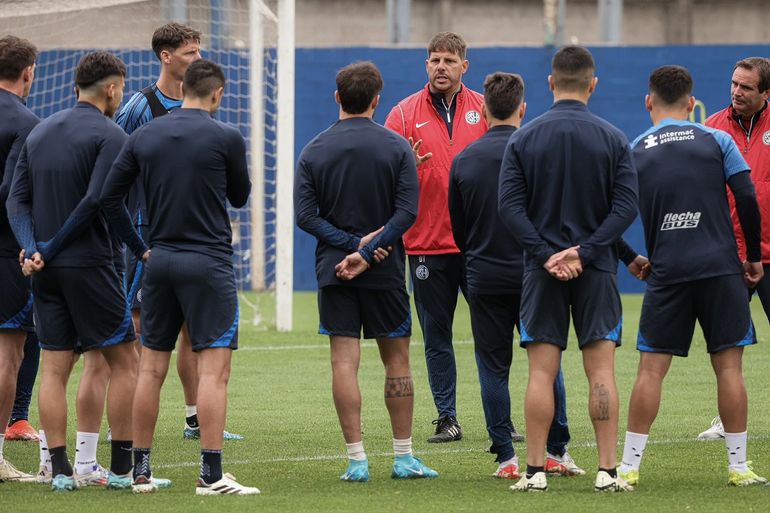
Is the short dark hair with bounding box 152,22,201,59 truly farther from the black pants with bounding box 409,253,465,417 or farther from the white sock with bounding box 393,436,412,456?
the white sock with bounding box 393,436,412,456

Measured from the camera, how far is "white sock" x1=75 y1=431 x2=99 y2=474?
6477mm

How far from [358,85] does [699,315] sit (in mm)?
1952

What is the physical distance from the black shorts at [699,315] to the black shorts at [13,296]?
3115 millimetres

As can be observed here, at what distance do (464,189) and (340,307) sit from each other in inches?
33.6

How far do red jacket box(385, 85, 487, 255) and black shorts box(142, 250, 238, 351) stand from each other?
2046 mm

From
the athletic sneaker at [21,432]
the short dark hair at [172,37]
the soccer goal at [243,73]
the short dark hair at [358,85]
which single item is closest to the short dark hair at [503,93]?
the short dark hair at [358,85]

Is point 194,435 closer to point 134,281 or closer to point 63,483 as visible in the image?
point 134,281

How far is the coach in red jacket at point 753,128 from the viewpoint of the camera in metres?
7.51

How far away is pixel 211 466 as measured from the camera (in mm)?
6141

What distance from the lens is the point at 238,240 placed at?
17.8m

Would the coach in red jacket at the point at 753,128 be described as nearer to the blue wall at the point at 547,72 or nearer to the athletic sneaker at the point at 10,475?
the athletic sneaker at the point at 10,475

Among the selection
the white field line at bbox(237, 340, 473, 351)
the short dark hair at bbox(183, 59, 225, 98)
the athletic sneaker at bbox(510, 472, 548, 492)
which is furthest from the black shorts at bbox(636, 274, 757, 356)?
the white field line at bbox(237, 340, 473, 351)

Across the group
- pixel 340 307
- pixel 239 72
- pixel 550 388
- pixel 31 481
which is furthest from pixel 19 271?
pixel 239 72

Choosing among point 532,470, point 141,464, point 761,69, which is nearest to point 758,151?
point 761,69
